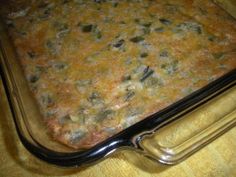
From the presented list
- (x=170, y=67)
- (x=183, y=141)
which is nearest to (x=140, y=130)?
(x=183, y=141)

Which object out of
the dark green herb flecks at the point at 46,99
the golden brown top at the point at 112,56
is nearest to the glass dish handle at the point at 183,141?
the golden brown top at the point at 112,56

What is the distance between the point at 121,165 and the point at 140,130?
237 mm

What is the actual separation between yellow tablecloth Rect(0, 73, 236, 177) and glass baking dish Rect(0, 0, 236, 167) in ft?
0.26

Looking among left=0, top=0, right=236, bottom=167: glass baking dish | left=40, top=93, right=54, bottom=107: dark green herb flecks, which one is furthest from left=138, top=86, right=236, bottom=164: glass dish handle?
left=40, top=93, right=54, bottom=107: dark green herb flecks

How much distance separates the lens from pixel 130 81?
2.84ft

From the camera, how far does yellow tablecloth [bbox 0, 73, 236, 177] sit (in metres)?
0.84

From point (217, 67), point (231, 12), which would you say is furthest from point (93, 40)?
point (231, 12)

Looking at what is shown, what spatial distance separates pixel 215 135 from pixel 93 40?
0.46 metres

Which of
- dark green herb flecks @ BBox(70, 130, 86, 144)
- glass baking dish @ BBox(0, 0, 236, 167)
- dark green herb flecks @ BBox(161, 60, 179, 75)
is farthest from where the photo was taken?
dark green herb flecks @ BBox(161, 60, 179, 75)

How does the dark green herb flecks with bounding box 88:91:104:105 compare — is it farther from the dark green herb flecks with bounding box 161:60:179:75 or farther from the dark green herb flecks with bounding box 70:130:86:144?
the dark green herb flecks with bounding box 161:60:179:75

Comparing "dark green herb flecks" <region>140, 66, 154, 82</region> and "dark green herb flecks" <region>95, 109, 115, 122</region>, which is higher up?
"dark green herb flecks" <region>140, 66, 154, 82</region>

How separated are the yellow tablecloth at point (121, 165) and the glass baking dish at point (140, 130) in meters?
0.08

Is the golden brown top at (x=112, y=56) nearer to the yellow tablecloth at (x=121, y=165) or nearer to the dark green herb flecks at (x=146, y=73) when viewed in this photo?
the dark green herb flecks at (x=146, y=73)

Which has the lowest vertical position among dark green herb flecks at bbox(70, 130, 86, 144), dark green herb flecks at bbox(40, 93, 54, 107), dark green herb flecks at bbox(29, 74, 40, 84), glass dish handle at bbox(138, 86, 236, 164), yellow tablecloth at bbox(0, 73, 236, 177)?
yellow tablecloth at bbox(0, 73, 236, 177)
